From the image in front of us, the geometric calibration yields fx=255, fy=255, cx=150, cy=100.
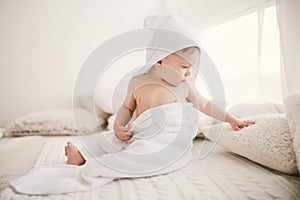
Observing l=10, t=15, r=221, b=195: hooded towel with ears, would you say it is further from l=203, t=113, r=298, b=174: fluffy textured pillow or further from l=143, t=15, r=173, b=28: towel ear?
l=203, t=113, r=298, b=174: fluffy textured pillow

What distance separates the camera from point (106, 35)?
2377 mm

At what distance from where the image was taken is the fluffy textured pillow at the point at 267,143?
69 cm

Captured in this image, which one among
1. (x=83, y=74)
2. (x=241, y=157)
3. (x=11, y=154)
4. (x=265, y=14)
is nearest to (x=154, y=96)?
(x=241, y=157)

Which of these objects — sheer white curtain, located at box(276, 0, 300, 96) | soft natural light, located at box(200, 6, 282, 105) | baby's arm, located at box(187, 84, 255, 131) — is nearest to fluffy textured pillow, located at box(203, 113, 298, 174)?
baby's arm, located at box(187, 84, 255, 131)

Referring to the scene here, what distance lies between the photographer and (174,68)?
93 cm

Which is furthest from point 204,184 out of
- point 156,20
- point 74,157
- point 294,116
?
point 156,20

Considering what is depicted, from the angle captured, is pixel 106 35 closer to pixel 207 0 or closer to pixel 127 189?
pixel 207 0

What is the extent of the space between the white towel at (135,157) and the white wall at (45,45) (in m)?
1.52

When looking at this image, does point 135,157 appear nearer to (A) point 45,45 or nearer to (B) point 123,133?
(B) point 123,133

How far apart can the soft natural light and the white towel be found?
2.41ft

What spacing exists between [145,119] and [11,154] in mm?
573

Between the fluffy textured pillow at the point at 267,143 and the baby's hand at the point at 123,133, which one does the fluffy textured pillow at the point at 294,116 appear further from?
the baby's hand at the point at 123,133

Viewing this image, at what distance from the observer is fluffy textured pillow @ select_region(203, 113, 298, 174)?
0.69 m

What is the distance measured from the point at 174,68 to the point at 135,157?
37 centimetres
